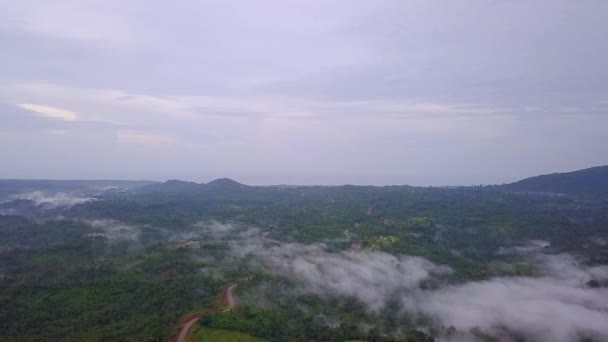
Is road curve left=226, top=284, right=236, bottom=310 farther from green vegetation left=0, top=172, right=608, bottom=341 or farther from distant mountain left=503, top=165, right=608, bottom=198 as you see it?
distant mountain left=503, top=165, right=608, bottom=198

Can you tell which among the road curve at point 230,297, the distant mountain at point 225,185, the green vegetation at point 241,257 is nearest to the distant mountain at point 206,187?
the distant mountain at point 225,185

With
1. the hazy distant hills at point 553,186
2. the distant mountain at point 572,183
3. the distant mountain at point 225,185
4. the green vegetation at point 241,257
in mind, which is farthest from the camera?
the distant mountain at point 225,185

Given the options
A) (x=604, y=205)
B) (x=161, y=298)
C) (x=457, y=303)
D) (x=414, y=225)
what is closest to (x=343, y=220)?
(x=414, y=225)

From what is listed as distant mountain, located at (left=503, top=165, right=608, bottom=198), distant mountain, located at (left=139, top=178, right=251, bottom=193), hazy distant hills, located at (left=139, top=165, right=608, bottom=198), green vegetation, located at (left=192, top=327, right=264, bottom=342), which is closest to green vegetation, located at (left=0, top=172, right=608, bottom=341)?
green vegetation, located at (left=192, top=327, right=264, bottom=342)

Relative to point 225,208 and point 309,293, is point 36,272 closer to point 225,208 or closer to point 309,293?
Result: point 309,293

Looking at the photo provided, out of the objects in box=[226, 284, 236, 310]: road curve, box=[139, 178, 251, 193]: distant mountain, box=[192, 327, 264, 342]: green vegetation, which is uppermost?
box=[139, 178, 251, 193]: distant mountain

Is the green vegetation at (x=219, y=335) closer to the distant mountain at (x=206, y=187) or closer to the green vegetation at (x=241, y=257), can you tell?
the green vegetation at (x=241, y=257)

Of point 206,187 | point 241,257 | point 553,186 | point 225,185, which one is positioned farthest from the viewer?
point 206,187

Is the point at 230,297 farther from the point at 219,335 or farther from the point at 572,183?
the point at 572,183

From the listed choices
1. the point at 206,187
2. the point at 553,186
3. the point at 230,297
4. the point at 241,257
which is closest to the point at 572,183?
the point at 553,186
